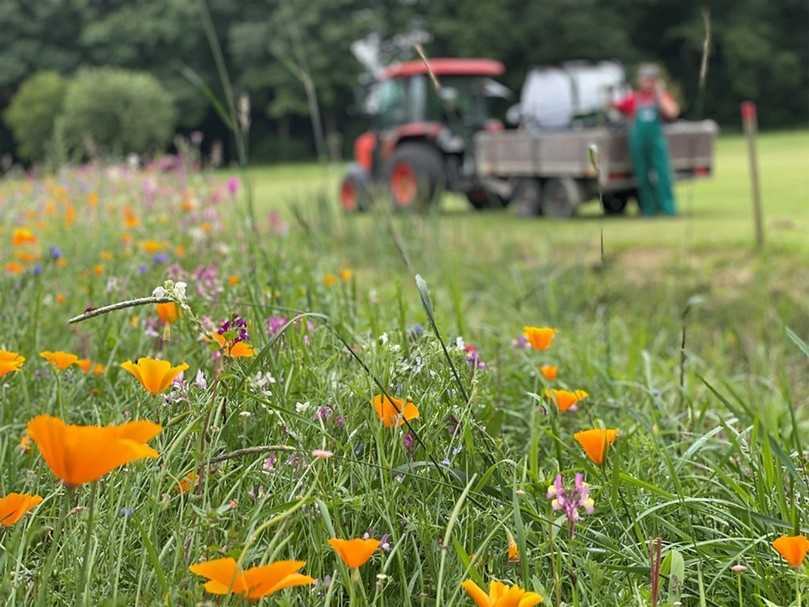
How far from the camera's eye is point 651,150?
31.8ft

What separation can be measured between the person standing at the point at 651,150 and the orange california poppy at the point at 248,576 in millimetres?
9194

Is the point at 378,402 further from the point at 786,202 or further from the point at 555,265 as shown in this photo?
the point at 786,202

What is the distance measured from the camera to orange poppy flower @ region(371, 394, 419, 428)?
50.9 inches

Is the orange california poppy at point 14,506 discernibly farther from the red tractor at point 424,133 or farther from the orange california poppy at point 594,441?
the red tractor at point 424,133

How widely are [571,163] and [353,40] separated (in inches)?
1230

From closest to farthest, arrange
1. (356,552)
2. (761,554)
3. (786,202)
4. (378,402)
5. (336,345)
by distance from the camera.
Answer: (356,552) < (378,402) < (761,554) < (336,345) < (786,202)

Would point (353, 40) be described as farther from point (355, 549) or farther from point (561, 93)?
point (355, 549)

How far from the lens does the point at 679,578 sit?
3.87 feet

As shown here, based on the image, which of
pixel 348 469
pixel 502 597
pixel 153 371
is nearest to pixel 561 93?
pixel 348 469

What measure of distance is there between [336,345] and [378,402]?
1.49ft

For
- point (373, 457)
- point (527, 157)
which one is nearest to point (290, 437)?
point (373, 457)

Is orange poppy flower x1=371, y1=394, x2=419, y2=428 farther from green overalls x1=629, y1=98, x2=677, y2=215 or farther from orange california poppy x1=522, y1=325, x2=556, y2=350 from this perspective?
green overalls x1=629, y1=98, x2=677, y2=215

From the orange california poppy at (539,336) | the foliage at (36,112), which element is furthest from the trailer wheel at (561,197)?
the foliage at (36,112)

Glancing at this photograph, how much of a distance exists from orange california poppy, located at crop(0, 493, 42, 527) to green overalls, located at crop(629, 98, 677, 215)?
9.09 meters
